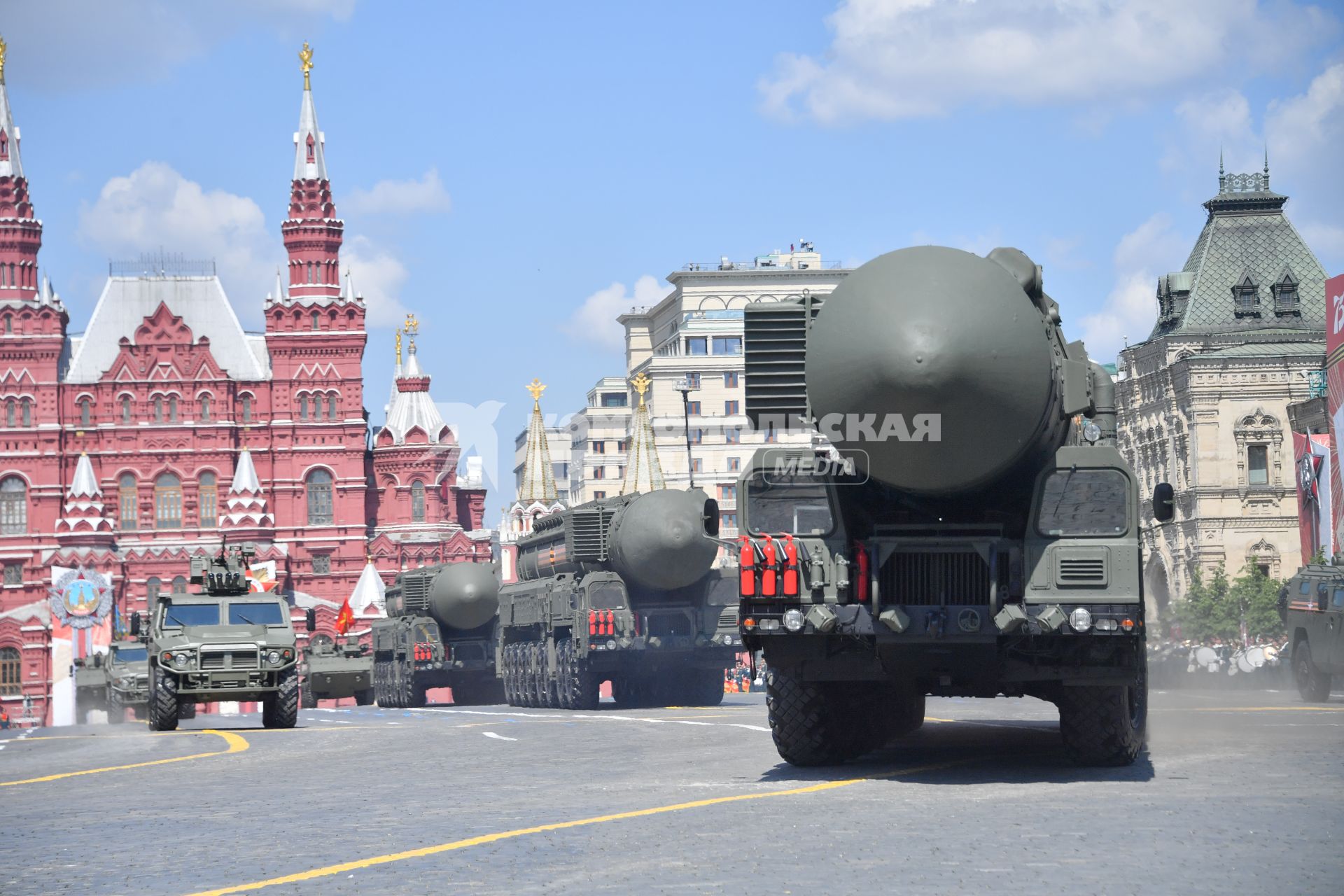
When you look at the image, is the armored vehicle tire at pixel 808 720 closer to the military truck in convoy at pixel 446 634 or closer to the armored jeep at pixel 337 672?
the military truck in convoy at pixel 446 634

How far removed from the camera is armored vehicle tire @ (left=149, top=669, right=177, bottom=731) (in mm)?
28062

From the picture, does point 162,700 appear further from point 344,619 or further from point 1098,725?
point 344,619

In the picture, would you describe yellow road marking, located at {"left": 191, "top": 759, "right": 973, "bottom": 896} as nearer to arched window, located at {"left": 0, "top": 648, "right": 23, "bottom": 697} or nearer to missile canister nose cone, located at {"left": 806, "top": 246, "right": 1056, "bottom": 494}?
missile canister nose cone, located at {"left": 806, "top": 246, "right": 1056, "bottom": 494}

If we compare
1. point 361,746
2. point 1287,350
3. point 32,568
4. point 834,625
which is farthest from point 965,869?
point 32,568

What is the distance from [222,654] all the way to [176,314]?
6896cm

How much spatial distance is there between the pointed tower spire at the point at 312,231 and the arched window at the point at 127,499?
461 inches

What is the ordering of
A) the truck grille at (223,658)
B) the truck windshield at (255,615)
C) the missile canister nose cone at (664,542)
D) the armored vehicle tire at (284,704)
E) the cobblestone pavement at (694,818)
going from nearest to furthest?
the cobblestone pavement at (694,818) < the truck grille at (223,658) < the armored vehicle tire at (284,704) < the truck windshield at (255,615) < the missile canister nose cone at (664,542)

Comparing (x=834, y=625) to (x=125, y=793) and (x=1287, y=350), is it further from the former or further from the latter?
(x=1287, y=350)

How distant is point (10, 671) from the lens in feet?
289

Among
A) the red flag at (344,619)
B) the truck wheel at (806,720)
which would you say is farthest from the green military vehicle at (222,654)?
the red flag at (344,619)

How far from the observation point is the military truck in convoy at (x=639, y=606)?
1435 inches

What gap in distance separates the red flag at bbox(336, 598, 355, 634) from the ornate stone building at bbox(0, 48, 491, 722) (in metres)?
0.72

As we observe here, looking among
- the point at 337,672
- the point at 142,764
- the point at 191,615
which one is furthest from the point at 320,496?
the point at 142,764

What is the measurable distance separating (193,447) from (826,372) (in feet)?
266
